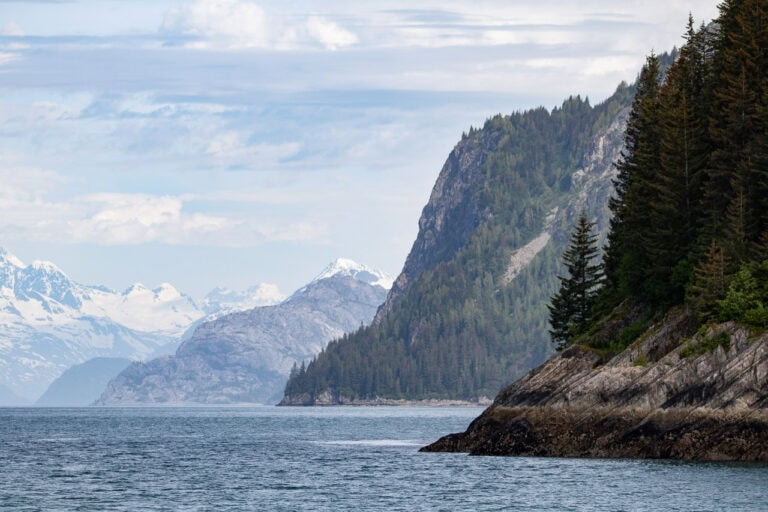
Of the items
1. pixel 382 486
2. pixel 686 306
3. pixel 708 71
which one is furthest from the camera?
pixel 708 71

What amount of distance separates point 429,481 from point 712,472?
67.5 ft

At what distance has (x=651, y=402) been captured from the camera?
10631cm

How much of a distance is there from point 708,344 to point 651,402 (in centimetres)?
607

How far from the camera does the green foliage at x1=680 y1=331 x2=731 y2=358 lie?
106m

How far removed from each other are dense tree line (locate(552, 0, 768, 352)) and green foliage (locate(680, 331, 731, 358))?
2.33 metres

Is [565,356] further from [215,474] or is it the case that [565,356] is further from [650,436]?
[215,474]

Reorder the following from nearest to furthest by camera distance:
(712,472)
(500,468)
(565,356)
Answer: (712,472)
(500,468)
(565,356)

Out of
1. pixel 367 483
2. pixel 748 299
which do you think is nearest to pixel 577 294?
pixel 748 299

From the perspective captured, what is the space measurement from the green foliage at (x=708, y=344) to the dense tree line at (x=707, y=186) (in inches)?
91.8

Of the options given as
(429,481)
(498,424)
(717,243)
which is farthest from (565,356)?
(429,481)

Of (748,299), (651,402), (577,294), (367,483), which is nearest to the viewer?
(367,483)

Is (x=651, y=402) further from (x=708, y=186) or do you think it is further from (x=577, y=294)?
(x=577, y=294)

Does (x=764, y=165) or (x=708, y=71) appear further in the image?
(x=708, y=71)

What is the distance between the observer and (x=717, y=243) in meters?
118
